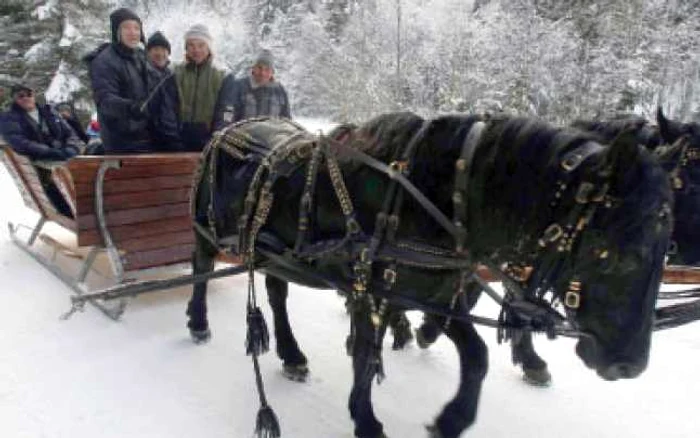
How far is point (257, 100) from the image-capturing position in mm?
5672

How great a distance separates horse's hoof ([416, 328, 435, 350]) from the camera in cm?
404

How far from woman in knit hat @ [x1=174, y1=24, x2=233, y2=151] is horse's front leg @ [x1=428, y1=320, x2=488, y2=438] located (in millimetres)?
3276

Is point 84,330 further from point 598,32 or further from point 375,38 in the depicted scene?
point 375,38

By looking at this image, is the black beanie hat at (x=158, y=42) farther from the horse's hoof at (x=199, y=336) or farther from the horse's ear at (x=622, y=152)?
the horse's ear at (x=622, y=152)

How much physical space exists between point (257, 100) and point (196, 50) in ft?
2.64

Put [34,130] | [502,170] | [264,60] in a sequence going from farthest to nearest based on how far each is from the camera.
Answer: [34,130]
[264,60]
[502,170]

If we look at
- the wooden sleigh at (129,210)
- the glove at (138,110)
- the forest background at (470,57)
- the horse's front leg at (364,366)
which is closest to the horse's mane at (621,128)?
the horse's front leg at (364,366)

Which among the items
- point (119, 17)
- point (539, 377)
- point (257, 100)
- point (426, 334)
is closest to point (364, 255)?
point (426, 334)

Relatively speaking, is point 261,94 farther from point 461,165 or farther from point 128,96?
point 461,165

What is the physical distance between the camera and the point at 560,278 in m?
2.17

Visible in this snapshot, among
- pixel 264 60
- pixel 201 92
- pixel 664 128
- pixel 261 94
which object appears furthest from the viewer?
pixel 264 60

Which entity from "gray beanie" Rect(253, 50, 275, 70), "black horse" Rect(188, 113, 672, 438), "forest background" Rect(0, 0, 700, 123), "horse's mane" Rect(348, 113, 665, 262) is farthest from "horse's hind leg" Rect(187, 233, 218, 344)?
"forest background" Rect(0, 0, 700, 123)


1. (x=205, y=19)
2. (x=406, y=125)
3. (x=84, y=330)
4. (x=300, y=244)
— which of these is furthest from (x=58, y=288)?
(x=205, y=19)

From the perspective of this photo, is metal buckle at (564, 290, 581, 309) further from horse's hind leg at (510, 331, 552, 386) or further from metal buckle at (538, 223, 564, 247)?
horse's hind leg at (510, 331, 552, 386)
